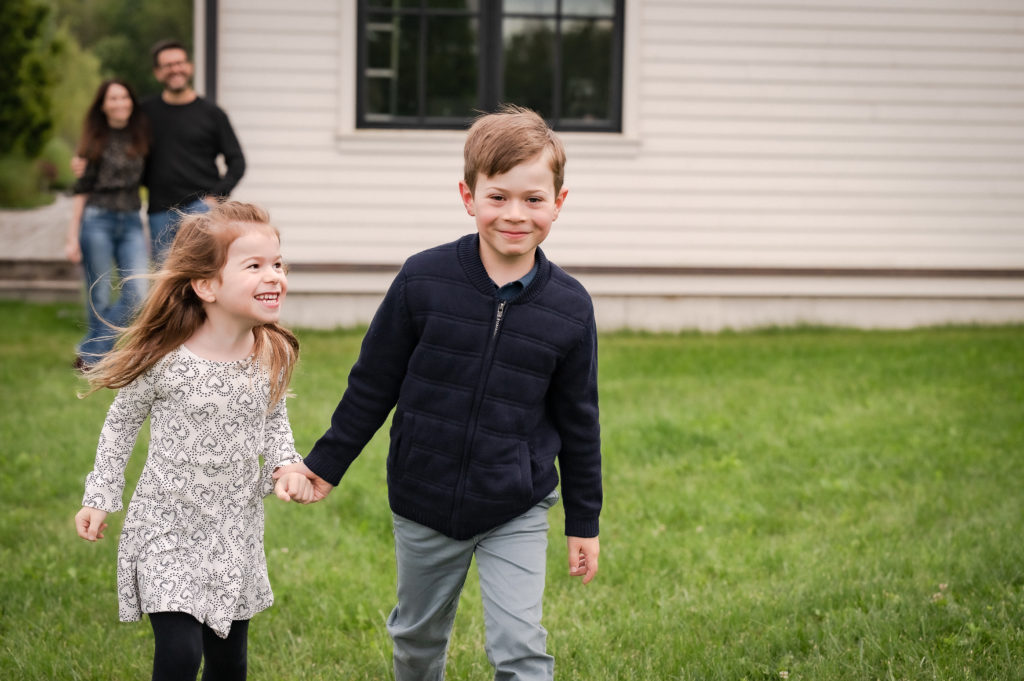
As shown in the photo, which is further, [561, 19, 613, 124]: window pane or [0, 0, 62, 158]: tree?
Result: [0, 0, 62, 158]: tree

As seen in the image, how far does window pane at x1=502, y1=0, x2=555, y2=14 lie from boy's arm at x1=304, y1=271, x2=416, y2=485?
25.9 ft

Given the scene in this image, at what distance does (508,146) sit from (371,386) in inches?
28.1

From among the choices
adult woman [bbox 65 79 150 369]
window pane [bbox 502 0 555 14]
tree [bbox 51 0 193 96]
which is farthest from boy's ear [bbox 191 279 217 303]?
tree [bbox 51 0 193 96]

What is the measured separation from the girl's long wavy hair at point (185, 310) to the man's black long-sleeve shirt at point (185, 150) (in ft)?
17.7

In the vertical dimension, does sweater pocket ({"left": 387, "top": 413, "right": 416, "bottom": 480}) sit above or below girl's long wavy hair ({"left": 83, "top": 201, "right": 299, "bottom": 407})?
below

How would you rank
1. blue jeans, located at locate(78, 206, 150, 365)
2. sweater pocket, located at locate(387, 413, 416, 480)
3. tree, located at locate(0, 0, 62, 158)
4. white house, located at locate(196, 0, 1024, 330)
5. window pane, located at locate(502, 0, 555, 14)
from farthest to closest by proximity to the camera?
tree, located at locate(0, 0, 62, 158) → window pane, located at locate(502, 0, 555, 14) → white house, located at locate(196, 0, 1024, 330) → blue jeans, located at locate(78, 206, 150, 365) → sweater pocket, located at locate(387, 413, 416, 480)

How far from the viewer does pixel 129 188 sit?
27.3 feet

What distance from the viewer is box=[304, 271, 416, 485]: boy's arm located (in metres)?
3.05

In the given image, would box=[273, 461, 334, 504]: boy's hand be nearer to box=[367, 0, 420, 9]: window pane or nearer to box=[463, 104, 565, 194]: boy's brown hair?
box=[463, 104, 565, 194]: boy's brown hair

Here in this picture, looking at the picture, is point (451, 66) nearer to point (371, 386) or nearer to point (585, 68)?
point (585, 68)

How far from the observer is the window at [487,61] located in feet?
34.1

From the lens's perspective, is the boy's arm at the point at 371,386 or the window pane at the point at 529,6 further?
the window pane at the point at 529,6

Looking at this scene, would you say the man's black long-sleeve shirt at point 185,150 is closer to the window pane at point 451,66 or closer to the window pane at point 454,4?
the window pane at point 451,66

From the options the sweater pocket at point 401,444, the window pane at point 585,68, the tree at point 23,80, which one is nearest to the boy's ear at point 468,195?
the sweater pocket at point 401,444
